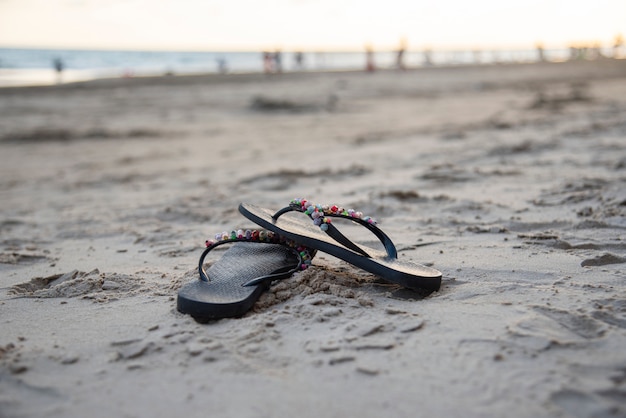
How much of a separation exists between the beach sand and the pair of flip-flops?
0.20 feet

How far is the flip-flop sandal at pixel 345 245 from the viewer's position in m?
1.93

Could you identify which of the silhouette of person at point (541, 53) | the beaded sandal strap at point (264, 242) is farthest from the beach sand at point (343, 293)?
the silhouette of person at point (541, 53)

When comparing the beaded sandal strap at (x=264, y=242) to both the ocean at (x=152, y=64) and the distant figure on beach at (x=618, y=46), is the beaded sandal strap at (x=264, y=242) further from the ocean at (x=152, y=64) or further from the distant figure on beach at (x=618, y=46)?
the distant figure on beach at (x=618, y=46)

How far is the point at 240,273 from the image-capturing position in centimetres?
204

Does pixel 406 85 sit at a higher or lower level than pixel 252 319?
higher

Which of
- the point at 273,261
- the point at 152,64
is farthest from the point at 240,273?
the point at 152,64

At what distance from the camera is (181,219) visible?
11.6ft

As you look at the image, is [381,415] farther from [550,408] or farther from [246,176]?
[246,176]

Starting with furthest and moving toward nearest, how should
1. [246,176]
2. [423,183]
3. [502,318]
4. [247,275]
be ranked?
[246,176] < [423,183] < [247,275] < [502,318]

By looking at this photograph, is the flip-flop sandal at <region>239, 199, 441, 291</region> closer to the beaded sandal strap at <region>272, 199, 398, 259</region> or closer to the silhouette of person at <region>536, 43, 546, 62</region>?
the beaded sandal strap at <region>272, 199, 398, 259</region>

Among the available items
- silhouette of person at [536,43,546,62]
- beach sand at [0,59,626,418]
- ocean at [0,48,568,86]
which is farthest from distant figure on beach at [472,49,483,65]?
beach sand at [0,59,626,418]

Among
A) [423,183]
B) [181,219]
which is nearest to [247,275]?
[181,219]

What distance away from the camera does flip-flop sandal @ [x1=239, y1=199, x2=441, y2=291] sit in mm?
1933

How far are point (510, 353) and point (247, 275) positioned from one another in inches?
37.4
